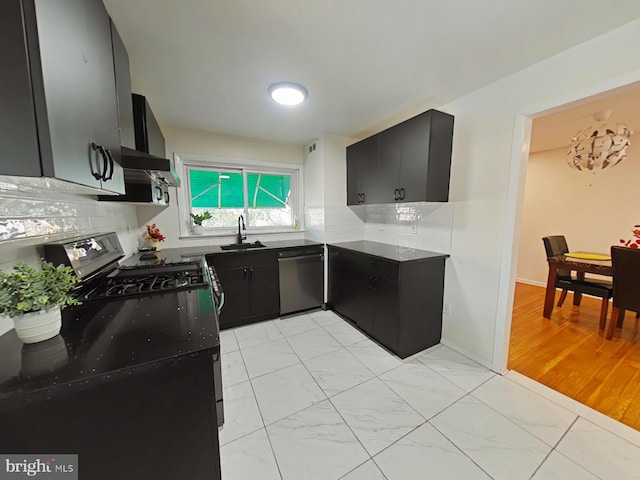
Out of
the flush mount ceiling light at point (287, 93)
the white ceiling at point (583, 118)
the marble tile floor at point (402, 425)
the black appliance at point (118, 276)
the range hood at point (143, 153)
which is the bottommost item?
the marble tile floor at point (402, 425)

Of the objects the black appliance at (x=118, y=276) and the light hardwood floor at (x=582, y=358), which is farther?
the light hardwood floor at (x=582, y=358)

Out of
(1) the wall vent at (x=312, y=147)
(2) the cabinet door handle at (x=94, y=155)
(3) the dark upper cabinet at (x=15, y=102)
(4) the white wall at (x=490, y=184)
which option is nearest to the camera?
(3) the dark upper cabinet at (x=15, y=102)

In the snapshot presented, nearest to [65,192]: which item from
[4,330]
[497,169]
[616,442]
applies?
[4,330]

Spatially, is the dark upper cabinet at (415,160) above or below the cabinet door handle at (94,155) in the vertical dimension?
above

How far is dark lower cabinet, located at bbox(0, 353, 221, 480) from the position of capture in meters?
0.65

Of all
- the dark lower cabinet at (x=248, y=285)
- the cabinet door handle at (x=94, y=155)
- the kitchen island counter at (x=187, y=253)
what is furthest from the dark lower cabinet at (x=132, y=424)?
the dark lower cabinet at (x=248, y=285)

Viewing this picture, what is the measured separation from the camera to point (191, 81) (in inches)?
74.9

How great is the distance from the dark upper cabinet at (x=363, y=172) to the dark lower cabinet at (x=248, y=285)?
4.13 ft

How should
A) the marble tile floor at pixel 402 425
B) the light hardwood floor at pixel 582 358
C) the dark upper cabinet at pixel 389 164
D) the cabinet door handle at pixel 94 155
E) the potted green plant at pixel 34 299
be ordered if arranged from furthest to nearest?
the dark upper cabinet at pixel 389 164 → the light hardwood floor at pixel 582 358 → the marble tile floor at pixel 402 425 → the cabinet door handle at pixel 94 155 → the potted green plant at pixel 34 299

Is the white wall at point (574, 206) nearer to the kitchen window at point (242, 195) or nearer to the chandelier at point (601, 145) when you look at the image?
the chandelier at point (601, 145)

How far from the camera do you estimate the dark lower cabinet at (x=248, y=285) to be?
107 inches

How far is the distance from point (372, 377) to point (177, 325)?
1626mm

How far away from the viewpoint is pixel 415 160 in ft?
7.30

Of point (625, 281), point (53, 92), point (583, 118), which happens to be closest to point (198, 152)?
point (53, 92)
